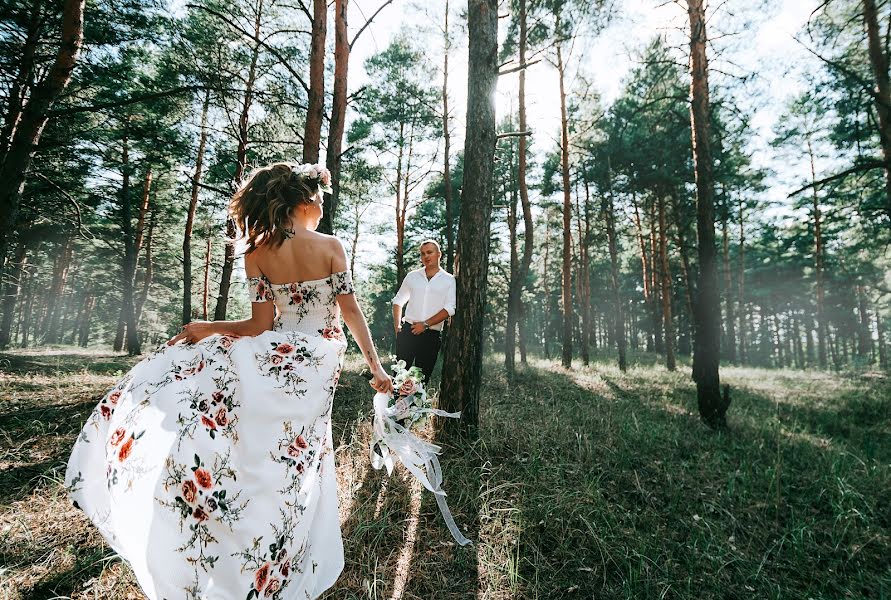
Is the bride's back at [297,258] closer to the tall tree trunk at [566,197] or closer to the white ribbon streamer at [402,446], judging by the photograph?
the white ribbon streamer at [402,446]

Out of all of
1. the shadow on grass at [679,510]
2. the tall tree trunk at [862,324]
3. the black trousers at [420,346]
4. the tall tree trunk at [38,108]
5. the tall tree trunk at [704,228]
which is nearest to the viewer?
the shadow on grass at [679,510]

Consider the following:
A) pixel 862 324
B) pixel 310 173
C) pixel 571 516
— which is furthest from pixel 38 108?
pixel 862 324

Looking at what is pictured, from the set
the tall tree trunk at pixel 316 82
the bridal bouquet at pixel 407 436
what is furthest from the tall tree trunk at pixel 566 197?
the bridal bouquet at pixel 407 436

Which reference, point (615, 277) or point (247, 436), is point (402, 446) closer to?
point (247, 436)

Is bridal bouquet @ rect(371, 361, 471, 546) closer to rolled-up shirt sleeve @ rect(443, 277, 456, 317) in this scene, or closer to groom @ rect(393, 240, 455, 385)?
rolled-up shirt sleeve @ rect(443, 277, 456, 317)

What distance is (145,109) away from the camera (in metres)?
11.3

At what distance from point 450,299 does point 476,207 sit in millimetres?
1185

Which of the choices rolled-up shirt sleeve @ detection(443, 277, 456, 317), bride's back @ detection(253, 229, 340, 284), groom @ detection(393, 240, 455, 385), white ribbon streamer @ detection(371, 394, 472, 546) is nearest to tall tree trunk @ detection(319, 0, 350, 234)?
groom @ detection(393, 240, 455, 385)

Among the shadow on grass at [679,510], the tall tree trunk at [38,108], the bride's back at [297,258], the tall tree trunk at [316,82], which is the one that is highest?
the tall tree trunk at [316,82]

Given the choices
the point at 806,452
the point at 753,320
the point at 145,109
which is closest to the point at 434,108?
the point at 145,109

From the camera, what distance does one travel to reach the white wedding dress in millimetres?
1697

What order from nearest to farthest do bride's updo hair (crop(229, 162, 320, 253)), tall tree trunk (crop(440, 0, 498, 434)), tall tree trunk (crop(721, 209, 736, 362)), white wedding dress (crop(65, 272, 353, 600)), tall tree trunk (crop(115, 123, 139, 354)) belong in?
white wedding dress (crop(65, 272, 353, 600))
bride's updo hair (crop(229, 162, 320, 253))
tall tree trunk (crop(440, 0, 498, 434))
tall tree trunk (crop(115, 123, 139, 354))
tall tree trunk (crop(721, 209, 736, 362))

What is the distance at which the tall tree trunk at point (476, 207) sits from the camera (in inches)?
172

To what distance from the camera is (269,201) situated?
227 cm
